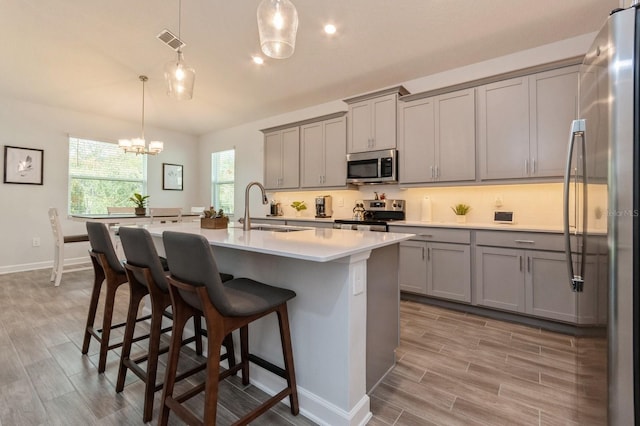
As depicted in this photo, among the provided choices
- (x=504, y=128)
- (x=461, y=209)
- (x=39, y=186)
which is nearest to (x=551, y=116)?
(x=504, y=128)

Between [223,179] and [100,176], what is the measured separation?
222 cm

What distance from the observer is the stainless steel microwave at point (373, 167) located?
369cm

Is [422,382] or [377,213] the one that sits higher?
[377,213]

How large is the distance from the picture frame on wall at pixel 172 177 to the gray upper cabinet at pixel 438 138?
16.8ft

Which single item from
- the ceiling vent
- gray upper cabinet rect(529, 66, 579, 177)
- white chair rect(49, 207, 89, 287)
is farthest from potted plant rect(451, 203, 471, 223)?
white chair rect(49, 207, 89, 287)

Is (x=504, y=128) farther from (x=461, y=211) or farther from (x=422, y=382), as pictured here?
(x=422, y=382)

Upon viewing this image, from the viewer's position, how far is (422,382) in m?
1.83

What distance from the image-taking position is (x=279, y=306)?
4.69 feet

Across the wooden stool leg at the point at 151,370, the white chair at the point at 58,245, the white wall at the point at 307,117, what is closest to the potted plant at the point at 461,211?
the white wall at the point at 307,117

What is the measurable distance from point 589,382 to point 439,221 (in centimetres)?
257

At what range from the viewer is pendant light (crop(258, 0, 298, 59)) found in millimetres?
1670

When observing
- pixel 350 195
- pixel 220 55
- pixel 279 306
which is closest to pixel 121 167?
pixel 220 55

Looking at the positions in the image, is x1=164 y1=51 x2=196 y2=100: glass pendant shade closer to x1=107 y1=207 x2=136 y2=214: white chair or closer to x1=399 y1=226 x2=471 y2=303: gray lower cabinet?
x1=399 y1=226 x2=471 y2=303: gray lower cabinet

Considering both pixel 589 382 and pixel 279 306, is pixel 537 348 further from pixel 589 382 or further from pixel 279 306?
pixel 279 306
